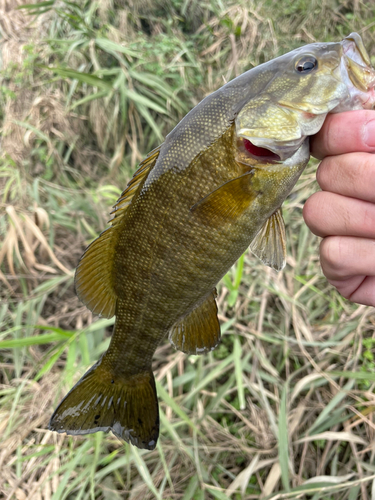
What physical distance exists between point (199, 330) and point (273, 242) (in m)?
0.44

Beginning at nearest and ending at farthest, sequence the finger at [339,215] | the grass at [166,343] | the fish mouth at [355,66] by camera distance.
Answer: the fish mouth at [355,66]
the finger at [339,215]
the grass at [166,343]

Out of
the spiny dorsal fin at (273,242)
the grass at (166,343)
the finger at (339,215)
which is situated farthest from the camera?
the grass at (166,343)

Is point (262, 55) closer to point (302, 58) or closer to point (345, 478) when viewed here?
point (302, 58)

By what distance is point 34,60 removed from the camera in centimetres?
367

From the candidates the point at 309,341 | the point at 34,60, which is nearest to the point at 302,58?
the point at 309,341

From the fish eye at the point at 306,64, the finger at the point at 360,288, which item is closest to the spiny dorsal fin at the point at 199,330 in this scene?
the finger at the point at 360,288

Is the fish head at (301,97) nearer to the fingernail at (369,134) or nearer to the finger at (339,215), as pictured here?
the fingernail at (369,134)

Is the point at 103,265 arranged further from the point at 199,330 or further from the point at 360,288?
the point at 360,288

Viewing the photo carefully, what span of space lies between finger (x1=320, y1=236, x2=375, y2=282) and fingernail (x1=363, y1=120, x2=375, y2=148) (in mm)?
302

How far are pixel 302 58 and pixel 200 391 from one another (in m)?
1.81

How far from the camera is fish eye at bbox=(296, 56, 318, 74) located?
993mm

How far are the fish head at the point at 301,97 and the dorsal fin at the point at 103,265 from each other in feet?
1.18

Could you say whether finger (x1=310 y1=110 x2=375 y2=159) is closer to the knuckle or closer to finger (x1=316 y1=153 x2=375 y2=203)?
finger (x1=316 y1=153 x2=375 y2=203)

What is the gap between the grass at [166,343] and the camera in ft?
6.11
